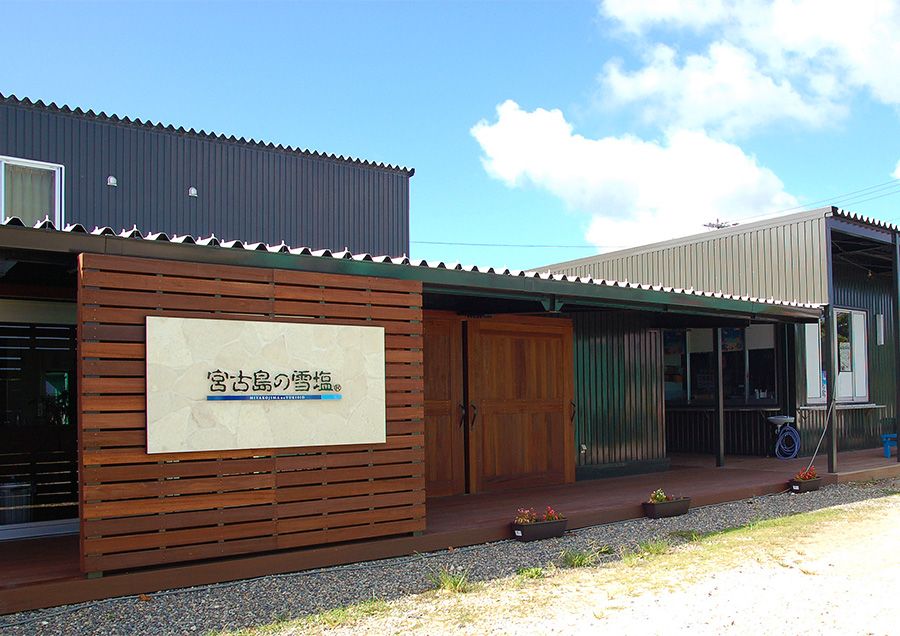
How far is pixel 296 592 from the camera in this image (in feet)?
18.4

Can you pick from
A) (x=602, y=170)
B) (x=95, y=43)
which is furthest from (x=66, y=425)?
(x=602, y=170)

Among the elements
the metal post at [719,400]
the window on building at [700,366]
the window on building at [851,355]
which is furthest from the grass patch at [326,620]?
the window on building at [851,355]

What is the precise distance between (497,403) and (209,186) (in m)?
4.93

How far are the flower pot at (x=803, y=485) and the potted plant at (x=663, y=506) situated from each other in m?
2.25

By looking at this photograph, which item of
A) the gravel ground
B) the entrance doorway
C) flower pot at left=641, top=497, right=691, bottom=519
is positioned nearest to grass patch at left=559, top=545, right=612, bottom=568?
the gravel ground

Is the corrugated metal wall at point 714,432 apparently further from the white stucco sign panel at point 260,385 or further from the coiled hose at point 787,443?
the white stucco sign panel at point 260,385

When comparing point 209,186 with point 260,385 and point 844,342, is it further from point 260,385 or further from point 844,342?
point 844,342

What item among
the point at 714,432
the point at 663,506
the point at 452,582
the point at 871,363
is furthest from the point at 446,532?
the point at 871,363

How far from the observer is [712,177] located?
161 feet

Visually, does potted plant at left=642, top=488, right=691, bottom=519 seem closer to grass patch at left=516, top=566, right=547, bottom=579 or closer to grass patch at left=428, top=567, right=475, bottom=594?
grass patch at left=516, top=566, right=547, bottom=579

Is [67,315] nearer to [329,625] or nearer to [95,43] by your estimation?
[329,625]

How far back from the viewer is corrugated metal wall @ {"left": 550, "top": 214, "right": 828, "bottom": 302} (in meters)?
12.5

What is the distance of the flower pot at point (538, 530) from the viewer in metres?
7.27

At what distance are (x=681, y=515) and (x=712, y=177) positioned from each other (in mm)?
43844
